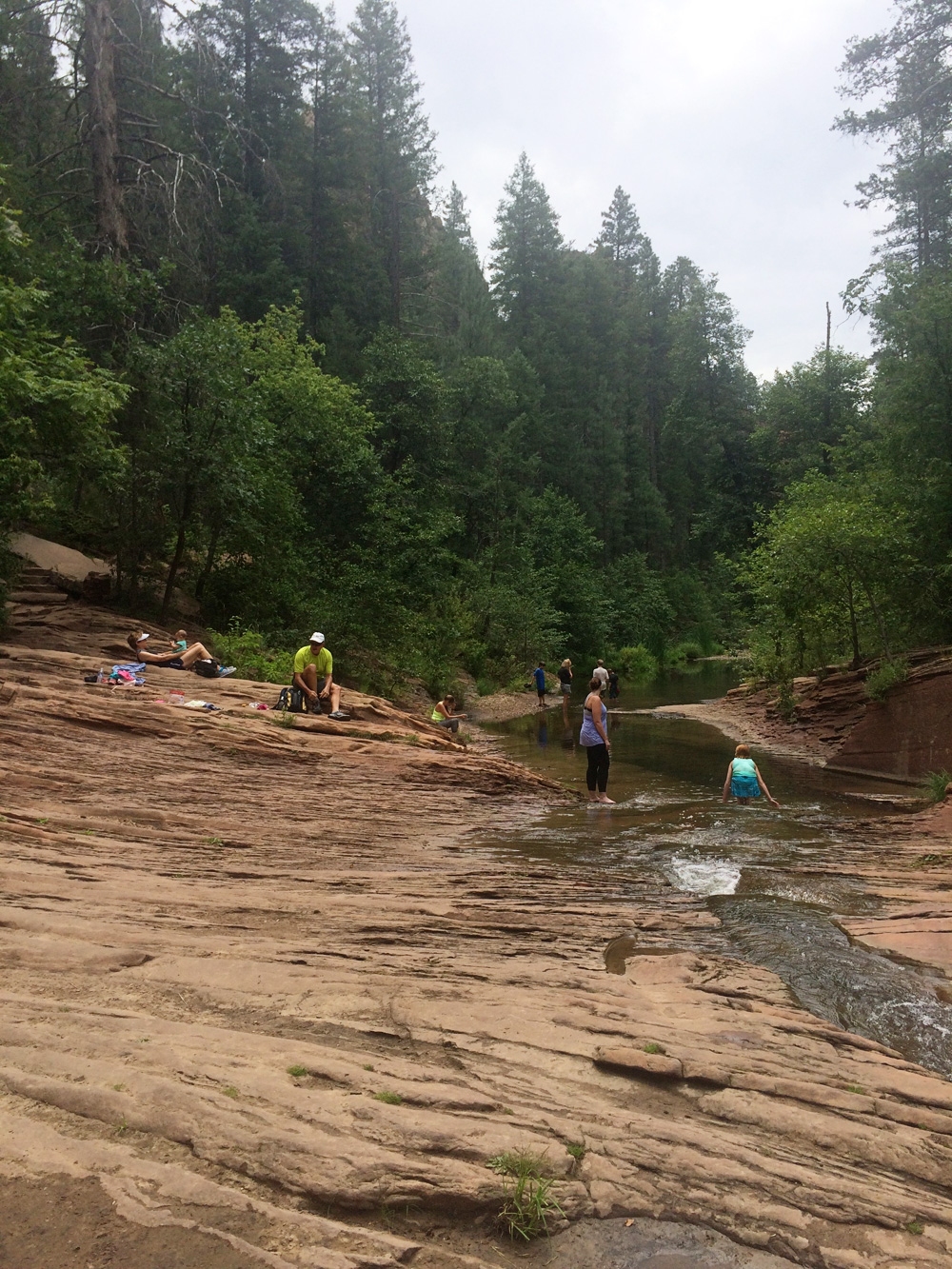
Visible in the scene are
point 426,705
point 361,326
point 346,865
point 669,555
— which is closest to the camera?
point 346,865

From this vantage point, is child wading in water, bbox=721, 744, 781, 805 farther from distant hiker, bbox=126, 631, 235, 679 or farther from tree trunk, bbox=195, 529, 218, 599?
tree trunk, bbox=195, 529, 218, 599

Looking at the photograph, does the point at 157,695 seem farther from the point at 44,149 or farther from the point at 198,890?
the point at 44,149

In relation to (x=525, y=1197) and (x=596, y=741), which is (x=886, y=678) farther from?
(x=525, y=1197)

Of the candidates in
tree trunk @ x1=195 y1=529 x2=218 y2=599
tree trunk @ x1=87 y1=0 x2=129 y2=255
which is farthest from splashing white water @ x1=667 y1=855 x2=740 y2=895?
tree trunk @ x1=87 y1=0 x2=129 y2=255

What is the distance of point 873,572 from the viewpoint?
21.4m

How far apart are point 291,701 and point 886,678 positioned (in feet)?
42.3

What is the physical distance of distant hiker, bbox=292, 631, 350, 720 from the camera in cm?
1430

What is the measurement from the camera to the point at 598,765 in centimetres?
1420

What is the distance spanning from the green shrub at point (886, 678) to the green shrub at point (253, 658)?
41.9 feet

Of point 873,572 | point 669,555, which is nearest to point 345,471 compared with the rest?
point 873,572

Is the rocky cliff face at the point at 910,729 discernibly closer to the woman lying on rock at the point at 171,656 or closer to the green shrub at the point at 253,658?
the green shrub at the point at 253,658

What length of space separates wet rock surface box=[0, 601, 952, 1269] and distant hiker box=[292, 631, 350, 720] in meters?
6.19

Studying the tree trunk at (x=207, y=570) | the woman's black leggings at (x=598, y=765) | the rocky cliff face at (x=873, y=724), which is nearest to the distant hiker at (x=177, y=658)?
the woman's black leggings at (x=598, y=765)

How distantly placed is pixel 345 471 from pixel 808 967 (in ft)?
85.9
